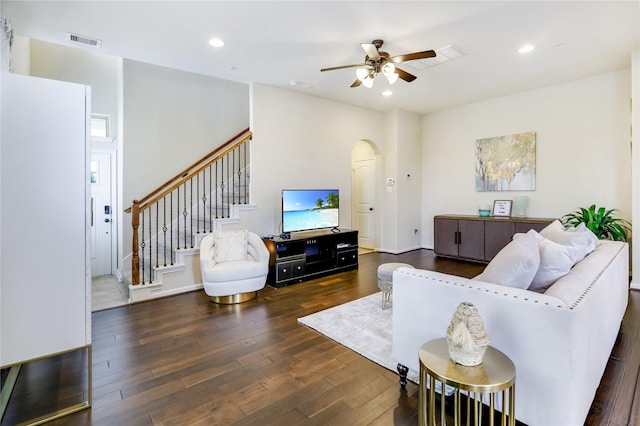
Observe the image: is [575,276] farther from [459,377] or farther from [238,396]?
[238,396]

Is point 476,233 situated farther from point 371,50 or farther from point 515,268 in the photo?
point 515,268

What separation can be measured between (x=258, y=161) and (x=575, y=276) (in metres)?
4.21

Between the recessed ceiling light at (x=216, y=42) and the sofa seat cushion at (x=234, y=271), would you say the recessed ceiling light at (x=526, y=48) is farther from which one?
the sofa seat cushion at (x=234, y=271)

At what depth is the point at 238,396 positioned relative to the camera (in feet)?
6.79

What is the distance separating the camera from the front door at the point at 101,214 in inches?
207

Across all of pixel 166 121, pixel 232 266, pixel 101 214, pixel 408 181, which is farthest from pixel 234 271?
pixel 408 181

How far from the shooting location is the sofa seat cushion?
3674mm

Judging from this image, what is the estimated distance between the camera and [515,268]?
1.88m

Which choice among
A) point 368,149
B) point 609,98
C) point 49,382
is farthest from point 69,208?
point 609,98

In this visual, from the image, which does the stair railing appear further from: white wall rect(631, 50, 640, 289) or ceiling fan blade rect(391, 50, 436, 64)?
white wall rect(631, 50, 640, 289)

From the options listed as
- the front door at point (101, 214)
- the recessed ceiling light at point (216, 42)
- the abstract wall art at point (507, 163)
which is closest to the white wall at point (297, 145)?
the recessed ceiling light at point (216, 42)

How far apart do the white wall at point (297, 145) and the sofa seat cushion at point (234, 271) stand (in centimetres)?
111

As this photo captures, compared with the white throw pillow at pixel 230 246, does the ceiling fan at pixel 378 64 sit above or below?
above

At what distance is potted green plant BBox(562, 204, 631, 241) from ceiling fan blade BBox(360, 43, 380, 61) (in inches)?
148
